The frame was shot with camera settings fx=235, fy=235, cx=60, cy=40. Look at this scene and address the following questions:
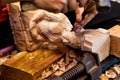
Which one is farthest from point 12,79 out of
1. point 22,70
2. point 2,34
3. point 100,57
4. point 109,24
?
point 109,24

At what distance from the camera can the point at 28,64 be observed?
80 cm

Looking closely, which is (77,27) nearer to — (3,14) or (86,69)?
(86,69)

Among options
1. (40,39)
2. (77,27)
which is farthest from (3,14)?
(77,27)

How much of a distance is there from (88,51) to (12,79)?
0.91 feet

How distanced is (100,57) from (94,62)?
0.06 meters

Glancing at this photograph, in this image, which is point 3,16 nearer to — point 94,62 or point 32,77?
point 32,77

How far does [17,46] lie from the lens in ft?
3.01

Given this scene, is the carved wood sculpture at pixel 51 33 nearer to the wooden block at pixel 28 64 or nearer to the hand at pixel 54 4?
the wooden block at pixel 28 64

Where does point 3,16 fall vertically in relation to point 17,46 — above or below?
above

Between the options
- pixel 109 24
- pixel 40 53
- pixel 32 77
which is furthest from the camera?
pixel 109 24

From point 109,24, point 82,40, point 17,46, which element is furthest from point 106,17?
point 17,46

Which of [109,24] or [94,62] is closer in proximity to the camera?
[94,62]

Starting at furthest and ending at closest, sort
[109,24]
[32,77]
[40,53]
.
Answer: [109,24]
[40,53]
[32,77]

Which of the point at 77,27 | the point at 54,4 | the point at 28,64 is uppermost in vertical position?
the point at 54,4
